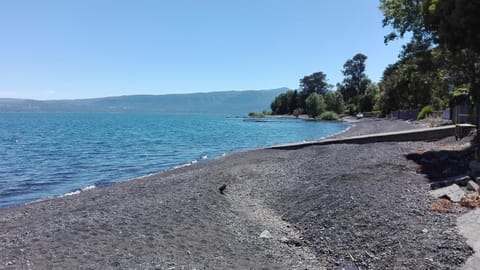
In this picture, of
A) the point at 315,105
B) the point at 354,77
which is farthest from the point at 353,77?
the point at 315,105

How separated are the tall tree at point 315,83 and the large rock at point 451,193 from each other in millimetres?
162412

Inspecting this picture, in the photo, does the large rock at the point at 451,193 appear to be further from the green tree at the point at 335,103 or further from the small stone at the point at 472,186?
the green tree at the point at 335,103

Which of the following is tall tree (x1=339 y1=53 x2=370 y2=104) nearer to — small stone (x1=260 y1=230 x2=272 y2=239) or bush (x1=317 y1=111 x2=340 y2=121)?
bush (x1=317 y1=111 x2=340 y2=121)

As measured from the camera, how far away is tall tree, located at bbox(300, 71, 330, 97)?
169 meters

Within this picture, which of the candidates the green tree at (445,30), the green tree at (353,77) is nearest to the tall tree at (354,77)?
the green tree at (353,77)

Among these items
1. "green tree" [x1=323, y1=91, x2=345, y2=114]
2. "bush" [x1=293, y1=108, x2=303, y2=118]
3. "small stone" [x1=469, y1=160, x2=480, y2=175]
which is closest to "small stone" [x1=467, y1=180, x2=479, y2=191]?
"small stone" [x1=469, y1=160, x2=480, y2=175]

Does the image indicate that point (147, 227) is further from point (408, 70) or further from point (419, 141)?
point (408, 70)

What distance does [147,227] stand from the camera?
9.22m

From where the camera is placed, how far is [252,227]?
923 cm

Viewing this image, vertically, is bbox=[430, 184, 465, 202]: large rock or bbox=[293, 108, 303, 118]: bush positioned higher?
bbox=[430, 184, 465, 202]: large rock

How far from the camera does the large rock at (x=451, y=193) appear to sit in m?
8.76

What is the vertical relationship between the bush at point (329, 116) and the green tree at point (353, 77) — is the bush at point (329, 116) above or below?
below

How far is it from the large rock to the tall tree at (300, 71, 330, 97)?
533 ft

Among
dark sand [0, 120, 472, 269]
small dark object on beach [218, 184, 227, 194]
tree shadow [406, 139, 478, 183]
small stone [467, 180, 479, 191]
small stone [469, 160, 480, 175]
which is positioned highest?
small stone [469, 160, 480, 175]
